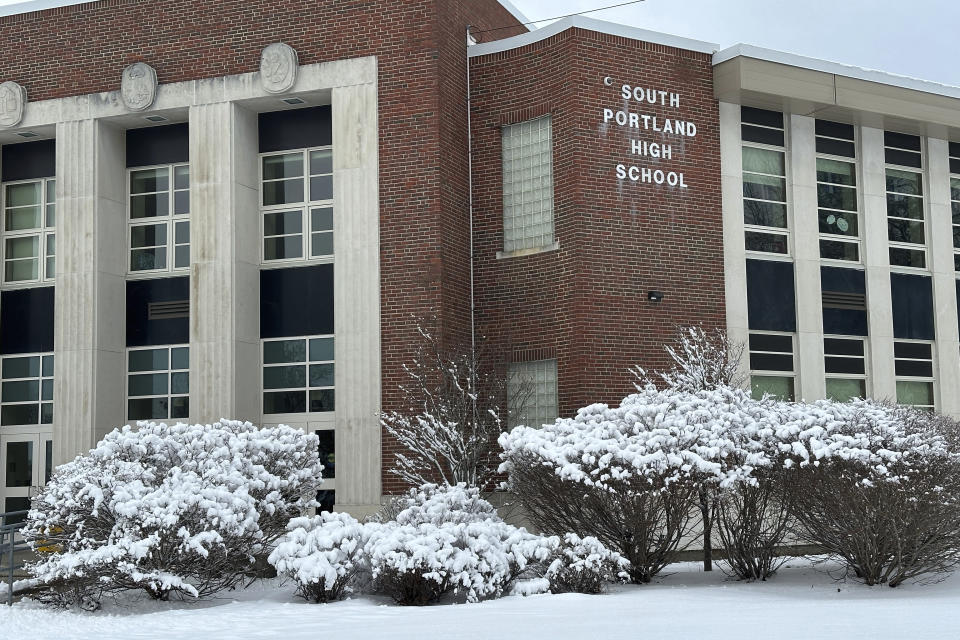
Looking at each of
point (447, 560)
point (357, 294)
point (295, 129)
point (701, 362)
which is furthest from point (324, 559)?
point (295, 129)

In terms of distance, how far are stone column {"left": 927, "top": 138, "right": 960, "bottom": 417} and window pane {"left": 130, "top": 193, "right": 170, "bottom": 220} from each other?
687 inches

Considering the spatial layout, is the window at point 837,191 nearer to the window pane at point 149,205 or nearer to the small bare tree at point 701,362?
the small bare tree at point 701,362

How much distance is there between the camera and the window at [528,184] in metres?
22.2

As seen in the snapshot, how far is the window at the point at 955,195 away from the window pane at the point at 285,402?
15.5 meters

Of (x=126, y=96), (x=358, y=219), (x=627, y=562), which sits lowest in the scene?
(x=627, y=562)

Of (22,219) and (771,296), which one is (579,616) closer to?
(771,296)

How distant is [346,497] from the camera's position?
21.2m

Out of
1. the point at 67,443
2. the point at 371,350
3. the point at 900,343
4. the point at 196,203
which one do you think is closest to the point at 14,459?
the point at 67,443

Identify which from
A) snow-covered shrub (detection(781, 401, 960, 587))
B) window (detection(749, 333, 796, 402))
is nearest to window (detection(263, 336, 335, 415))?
window (detection(749, 333, 796, 402))

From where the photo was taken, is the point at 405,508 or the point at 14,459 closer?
the point at 405,508

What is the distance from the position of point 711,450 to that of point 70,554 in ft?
26.4

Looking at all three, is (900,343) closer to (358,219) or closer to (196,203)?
(358,219)

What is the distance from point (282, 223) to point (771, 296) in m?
10.5

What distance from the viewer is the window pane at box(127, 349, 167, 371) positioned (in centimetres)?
2386
